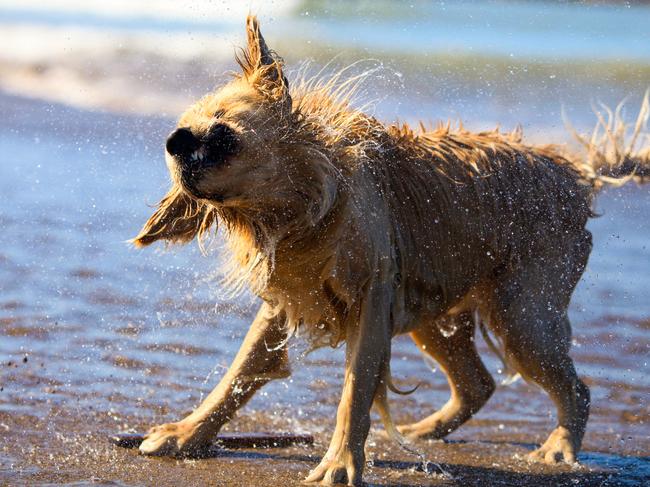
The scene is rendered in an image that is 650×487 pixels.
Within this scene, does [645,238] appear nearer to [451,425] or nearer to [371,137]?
[451,425]

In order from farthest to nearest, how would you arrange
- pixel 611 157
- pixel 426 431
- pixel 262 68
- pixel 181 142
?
1. pixel 611 157
2. pixel 426 431
3. pixel 262 68
4. pixel 181 142

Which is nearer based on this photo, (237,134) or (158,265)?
(237,134)

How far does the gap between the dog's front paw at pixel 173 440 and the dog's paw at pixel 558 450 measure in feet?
5.70

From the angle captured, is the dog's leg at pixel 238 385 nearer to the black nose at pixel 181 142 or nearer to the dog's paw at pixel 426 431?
the dog's paw at pixel 426 431

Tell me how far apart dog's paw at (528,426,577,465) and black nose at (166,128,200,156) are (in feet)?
8.84

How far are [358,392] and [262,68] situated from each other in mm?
1499

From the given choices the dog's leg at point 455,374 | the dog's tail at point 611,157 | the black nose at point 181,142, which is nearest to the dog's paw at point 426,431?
the dog's leg at point 455,374

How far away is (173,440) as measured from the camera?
6.00 metres

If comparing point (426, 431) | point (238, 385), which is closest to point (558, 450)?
point (426, 431)

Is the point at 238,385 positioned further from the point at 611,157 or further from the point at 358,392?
the point at 611,157

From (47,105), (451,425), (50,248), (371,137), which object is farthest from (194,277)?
(47,105)

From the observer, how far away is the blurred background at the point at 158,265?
664 cm

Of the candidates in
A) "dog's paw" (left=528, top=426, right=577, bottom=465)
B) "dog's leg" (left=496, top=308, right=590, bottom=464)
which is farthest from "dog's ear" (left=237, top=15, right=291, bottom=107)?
"dog's paw" (left=528, top=426, right=577, bottom=465)

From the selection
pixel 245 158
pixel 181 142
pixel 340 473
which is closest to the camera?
pixel 181 142
